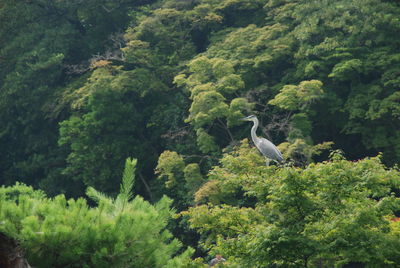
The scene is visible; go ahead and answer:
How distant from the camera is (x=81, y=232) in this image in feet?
13.1

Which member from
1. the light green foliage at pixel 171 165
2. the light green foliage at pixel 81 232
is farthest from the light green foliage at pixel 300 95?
the light green foliage at pixel 81 232

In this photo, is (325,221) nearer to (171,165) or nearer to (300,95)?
(300,95)

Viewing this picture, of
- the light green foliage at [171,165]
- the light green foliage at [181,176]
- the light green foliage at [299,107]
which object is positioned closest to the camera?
the light green foliage at [299,107]

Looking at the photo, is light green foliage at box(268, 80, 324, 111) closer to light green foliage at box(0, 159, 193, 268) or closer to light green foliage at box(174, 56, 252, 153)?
light green foliage at box(174, 56, 252, 153)

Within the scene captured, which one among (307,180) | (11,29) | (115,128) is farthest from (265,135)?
(11,29)

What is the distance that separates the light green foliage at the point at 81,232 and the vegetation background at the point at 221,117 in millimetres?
139

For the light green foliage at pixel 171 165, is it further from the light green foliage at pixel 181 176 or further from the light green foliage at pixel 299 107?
the light green foliage at pixel 299 107

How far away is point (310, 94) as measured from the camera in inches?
553

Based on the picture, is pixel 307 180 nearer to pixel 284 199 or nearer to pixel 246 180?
pixel 284 199

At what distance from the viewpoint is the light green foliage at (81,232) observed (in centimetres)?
387

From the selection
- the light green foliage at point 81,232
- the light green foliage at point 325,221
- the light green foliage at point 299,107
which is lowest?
the light green foliage at point 299,107

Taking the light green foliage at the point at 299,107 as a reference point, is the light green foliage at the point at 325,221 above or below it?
above

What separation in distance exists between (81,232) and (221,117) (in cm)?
1235

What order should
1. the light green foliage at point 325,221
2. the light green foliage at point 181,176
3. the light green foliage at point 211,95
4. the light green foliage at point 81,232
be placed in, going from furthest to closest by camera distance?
the light green foliage at point 211,95
the light green foliage at point 181,176
the light green foliage at point 325,221
the light green foliage at point 81,232
